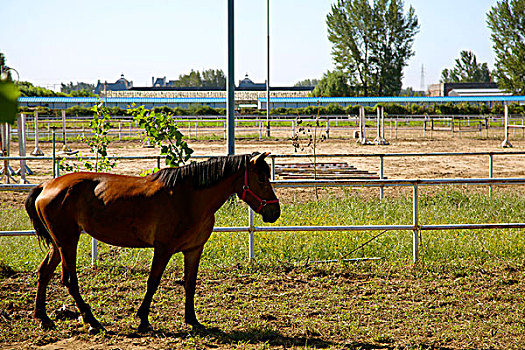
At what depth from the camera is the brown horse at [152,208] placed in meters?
4.65

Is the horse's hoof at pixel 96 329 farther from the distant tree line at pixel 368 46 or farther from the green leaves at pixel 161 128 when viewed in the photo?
the distant tree line at pixel 368 46

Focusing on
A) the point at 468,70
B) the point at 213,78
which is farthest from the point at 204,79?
the point at 468,70

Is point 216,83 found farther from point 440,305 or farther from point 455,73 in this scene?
point 440,305

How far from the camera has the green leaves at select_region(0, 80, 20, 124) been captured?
89 centimetres

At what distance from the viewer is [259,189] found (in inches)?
187

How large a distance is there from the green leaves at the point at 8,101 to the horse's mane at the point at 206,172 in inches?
148

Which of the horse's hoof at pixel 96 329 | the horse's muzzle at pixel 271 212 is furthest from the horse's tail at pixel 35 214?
the horse's muzzle at pixel 271 212

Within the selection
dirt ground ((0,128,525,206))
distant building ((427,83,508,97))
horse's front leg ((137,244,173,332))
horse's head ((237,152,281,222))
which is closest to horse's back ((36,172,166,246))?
horse's front leg ((137,244,173,332))

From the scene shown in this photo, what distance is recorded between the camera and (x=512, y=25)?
62.9 m

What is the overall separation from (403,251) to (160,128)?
11.9 ft

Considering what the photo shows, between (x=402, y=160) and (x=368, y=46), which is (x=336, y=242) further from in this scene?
(x=368, y=46)

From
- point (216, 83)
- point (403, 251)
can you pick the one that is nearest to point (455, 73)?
point (216, 83)

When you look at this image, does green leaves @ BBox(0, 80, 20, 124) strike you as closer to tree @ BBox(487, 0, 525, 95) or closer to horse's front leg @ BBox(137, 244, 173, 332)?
horse's front leg @ BBox(137, 244, 173, 332)

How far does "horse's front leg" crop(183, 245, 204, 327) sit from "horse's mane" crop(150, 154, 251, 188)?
61 centimetres
